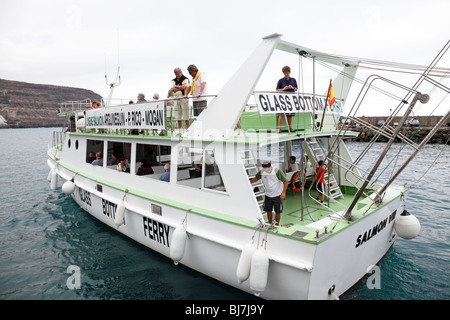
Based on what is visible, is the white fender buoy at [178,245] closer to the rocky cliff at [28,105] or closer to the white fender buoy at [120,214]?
the white fender buoy at [120,214]

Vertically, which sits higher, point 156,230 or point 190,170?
point 190,170

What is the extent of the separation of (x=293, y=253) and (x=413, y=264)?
13.8 feet

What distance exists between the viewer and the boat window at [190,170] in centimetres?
619

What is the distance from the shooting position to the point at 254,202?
184 inches

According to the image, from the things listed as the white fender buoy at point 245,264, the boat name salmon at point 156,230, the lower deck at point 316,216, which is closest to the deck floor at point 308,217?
the lower deck at point 316,216

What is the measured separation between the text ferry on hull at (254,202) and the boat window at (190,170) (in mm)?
31

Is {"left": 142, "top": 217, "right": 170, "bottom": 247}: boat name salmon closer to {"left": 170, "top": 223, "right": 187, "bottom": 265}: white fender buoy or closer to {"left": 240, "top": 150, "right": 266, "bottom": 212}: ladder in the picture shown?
{"left": 170, "top": 223, "right": 187, "bottom": 265}: white fender buoy

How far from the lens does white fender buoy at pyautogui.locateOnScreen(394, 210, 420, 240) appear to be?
5.80 meters

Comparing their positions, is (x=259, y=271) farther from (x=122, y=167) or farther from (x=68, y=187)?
(x=68, y=187)

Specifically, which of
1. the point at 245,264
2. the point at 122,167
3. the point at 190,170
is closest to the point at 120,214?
the point at 122,167

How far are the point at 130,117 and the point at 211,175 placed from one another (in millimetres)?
3014
